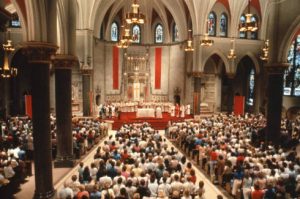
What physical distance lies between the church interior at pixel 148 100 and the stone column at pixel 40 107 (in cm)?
3

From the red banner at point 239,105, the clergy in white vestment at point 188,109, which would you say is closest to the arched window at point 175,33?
the clergy in white vestment at point 188,109

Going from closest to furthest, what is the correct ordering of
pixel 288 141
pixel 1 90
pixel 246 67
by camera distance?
pixel 288 141
pixel 1 90
pixel 246 67

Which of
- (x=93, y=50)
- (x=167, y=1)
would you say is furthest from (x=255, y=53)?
(x=93, y=50)

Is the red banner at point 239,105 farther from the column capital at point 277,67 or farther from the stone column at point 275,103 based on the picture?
the column capital at point 277,67

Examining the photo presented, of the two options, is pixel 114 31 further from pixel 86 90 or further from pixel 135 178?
pixel 135 178

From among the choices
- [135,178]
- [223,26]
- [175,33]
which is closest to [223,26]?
[223,26]

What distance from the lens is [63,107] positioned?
44.1ft

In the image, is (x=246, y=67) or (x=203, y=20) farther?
(x=246, y=67)

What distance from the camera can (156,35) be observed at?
33.8 m

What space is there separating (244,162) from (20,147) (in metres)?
10.4

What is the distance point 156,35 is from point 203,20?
26.8ft

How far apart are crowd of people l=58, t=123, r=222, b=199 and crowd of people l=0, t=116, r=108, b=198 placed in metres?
2.31

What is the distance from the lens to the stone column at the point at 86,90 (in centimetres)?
2656

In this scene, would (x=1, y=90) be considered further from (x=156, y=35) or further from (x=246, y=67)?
(x=246, y=67)
